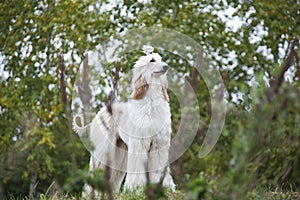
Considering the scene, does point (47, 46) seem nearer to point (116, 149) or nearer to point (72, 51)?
point (72, 51)

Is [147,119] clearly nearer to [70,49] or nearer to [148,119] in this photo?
[148,119]

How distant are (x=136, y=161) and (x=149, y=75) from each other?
31.7 inches

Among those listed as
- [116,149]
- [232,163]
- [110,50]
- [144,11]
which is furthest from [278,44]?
[232,163]

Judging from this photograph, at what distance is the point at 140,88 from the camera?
523 cm

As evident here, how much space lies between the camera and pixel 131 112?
5.29m

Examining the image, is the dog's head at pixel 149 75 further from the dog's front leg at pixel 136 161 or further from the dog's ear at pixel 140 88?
the dog's front leg at pixel 136 161

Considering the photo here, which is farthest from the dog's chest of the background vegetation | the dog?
the background vegetation

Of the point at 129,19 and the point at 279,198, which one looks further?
the point at 129,19

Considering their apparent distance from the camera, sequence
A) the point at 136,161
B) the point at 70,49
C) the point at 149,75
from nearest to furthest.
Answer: the point at 149,75
the point at 136,161
the point at 70,49

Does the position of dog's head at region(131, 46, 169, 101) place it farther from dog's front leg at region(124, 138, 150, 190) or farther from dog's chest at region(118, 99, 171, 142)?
dog's front leg at region(124, 138, 150, 190)

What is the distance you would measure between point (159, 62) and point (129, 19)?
4.59 m

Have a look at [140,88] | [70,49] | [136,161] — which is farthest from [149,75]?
[70,49]

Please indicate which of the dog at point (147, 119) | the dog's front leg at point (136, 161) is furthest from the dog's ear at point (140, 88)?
the dog's front leg at point (136, 161)

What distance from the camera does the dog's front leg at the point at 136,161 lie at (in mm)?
5254
